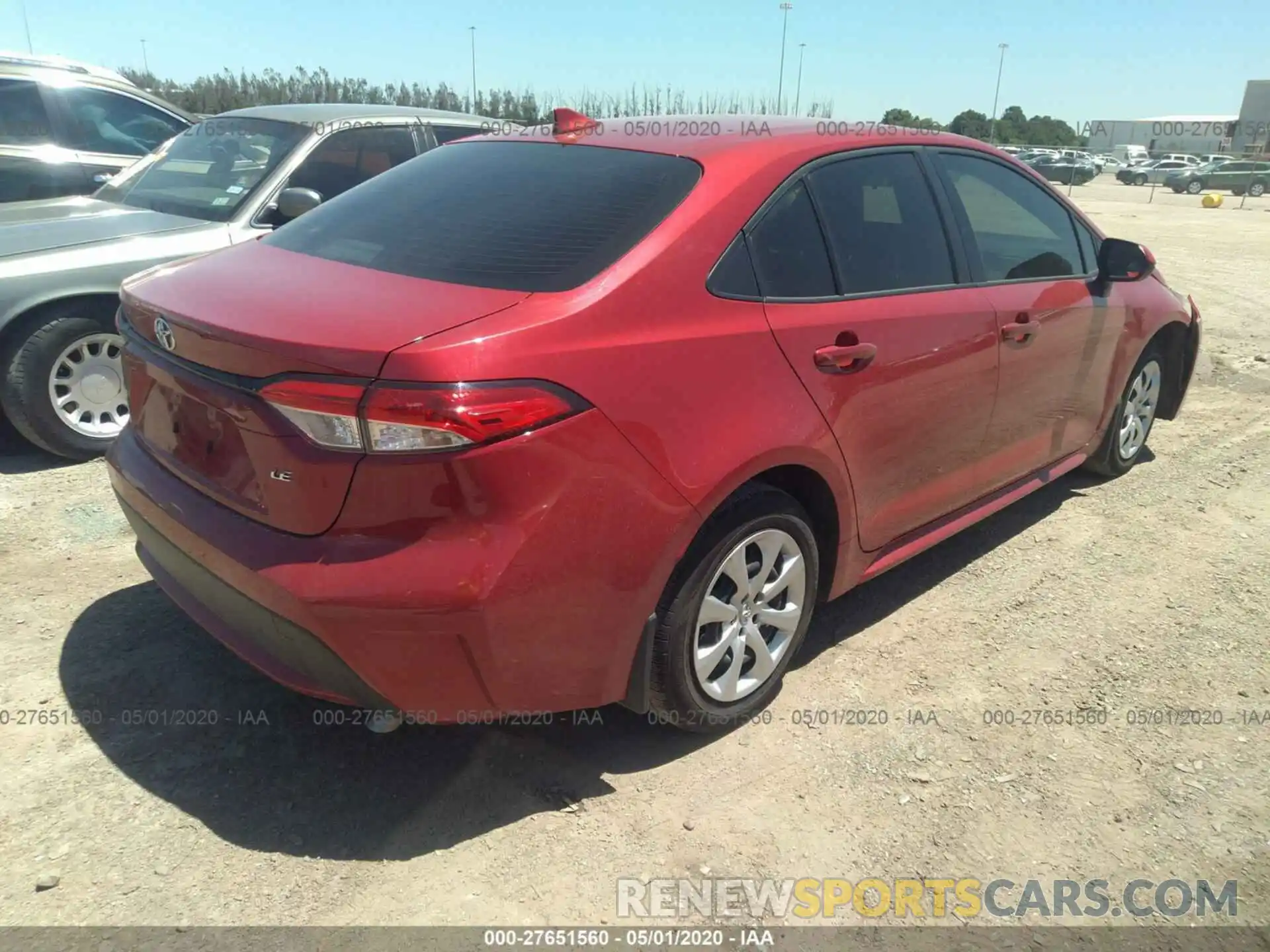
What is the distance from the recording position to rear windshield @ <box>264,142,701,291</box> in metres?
2.37

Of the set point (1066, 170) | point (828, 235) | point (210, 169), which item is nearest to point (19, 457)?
point (210, 169)

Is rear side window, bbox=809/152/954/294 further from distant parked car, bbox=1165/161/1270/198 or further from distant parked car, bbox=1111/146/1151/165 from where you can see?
distant parked car, bbox=1111/146/1151/165

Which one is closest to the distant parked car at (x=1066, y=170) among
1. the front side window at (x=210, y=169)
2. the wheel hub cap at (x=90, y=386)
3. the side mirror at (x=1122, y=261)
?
the side mirror at (x=1122, y=261)

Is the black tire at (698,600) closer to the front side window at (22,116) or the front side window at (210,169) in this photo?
the front side window at (210,169)

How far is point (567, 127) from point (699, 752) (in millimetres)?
2118

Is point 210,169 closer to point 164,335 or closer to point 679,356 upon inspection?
point 164,335

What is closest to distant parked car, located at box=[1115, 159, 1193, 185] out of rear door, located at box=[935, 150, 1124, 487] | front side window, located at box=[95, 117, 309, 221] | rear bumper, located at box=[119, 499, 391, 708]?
rear door, located at box=[935, 150, 1124, 487]

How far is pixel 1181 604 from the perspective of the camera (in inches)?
145

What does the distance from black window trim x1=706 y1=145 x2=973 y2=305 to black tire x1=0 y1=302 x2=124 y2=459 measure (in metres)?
3.54

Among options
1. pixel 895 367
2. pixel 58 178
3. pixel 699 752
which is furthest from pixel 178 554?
pixel 58 178

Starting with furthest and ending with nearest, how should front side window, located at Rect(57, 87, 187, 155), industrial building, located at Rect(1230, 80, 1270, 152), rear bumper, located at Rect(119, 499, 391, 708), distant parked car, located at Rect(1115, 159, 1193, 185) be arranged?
industrial building, located at Rect(1230, 80, 1270, 152)
distant parked car, located at Rect(1115, 159, 1193, 185)
front side window, located at Rect(57, 87, 187, 155)
rear bumper, located at Rect(119, 499, 391, 708)

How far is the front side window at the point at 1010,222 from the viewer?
3465mm

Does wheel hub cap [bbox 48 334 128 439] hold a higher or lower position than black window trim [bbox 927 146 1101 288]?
lower

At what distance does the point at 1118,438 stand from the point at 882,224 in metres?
2.44
